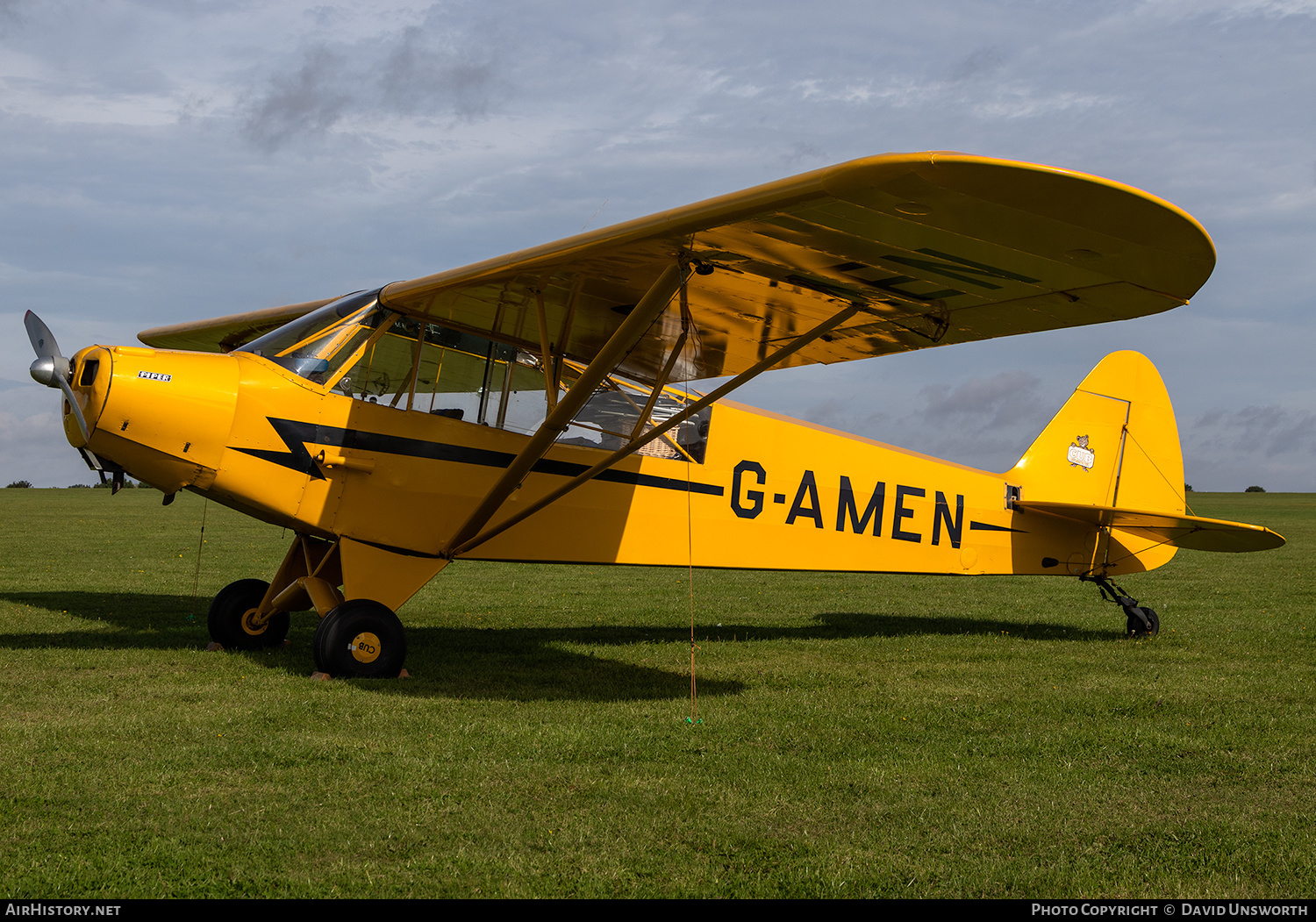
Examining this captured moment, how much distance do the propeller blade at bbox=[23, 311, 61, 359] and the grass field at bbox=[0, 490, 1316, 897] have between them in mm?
2173

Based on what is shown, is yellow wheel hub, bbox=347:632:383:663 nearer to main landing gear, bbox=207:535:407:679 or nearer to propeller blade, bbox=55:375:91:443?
main landing gear, bbox=207:535:407:679

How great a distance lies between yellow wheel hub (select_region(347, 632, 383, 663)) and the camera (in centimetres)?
680

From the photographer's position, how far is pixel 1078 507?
1007 cm

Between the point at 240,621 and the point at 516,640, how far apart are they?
2341mm

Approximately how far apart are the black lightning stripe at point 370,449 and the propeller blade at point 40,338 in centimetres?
141

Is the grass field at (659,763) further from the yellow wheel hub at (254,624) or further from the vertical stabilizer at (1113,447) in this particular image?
the vertical stabilizer at (1113,447)

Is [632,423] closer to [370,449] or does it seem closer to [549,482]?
[549,482]

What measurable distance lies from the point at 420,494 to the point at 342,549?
678 millimetres

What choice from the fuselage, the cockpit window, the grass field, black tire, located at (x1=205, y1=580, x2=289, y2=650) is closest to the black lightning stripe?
the fuselage

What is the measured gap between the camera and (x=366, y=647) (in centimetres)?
684

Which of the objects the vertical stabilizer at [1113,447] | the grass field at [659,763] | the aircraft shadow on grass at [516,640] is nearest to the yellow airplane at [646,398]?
the vertical stabilizer at [1113,447]

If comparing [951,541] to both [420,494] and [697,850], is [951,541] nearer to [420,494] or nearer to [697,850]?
[420,494]

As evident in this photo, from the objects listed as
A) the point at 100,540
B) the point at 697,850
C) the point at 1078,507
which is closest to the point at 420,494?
the point at 697,850

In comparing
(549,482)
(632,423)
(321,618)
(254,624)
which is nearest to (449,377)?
(549,482)
